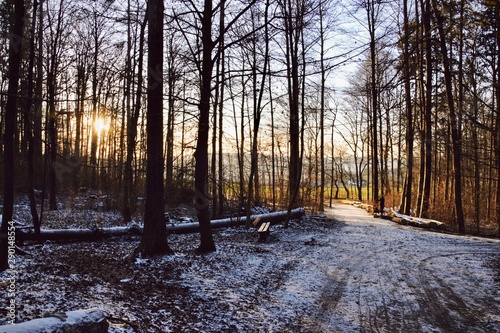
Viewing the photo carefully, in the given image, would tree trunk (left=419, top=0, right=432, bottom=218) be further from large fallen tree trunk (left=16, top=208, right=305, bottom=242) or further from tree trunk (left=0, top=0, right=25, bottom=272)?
tree trunk (left=0, top=0, right=25, bottom=272)

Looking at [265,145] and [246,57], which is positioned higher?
[246,57]

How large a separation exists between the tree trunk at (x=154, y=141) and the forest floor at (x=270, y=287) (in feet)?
1.74

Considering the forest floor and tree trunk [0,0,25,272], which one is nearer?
the forest floor

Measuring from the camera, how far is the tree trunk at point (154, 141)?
28.2ft

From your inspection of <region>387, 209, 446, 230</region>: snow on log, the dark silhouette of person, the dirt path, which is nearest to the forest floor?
the dirt path

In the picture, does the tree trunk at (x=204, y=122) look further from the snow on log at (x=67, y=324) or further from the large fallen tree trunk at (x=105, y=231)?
the snow on log at (x=67, y=324)

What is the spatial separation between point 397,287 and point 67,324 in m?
6.05

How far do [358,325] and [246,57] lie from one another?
45.3 ft

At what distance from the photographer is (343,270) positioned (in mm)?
8523

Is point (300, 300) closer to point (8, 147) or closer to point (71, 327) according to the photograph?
point (71, 327)

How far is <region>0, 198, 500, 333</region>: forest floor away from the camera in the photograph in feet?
17.3

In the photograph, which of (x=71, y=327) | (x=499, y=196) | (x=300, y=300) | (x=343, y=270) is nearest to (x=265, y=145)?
(x=499, y=196)

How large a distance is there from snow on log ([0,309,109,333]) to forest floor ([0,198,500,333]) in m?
0.57

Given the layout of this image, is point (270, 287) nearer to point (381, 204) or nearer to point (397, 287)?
point (397, 287)
